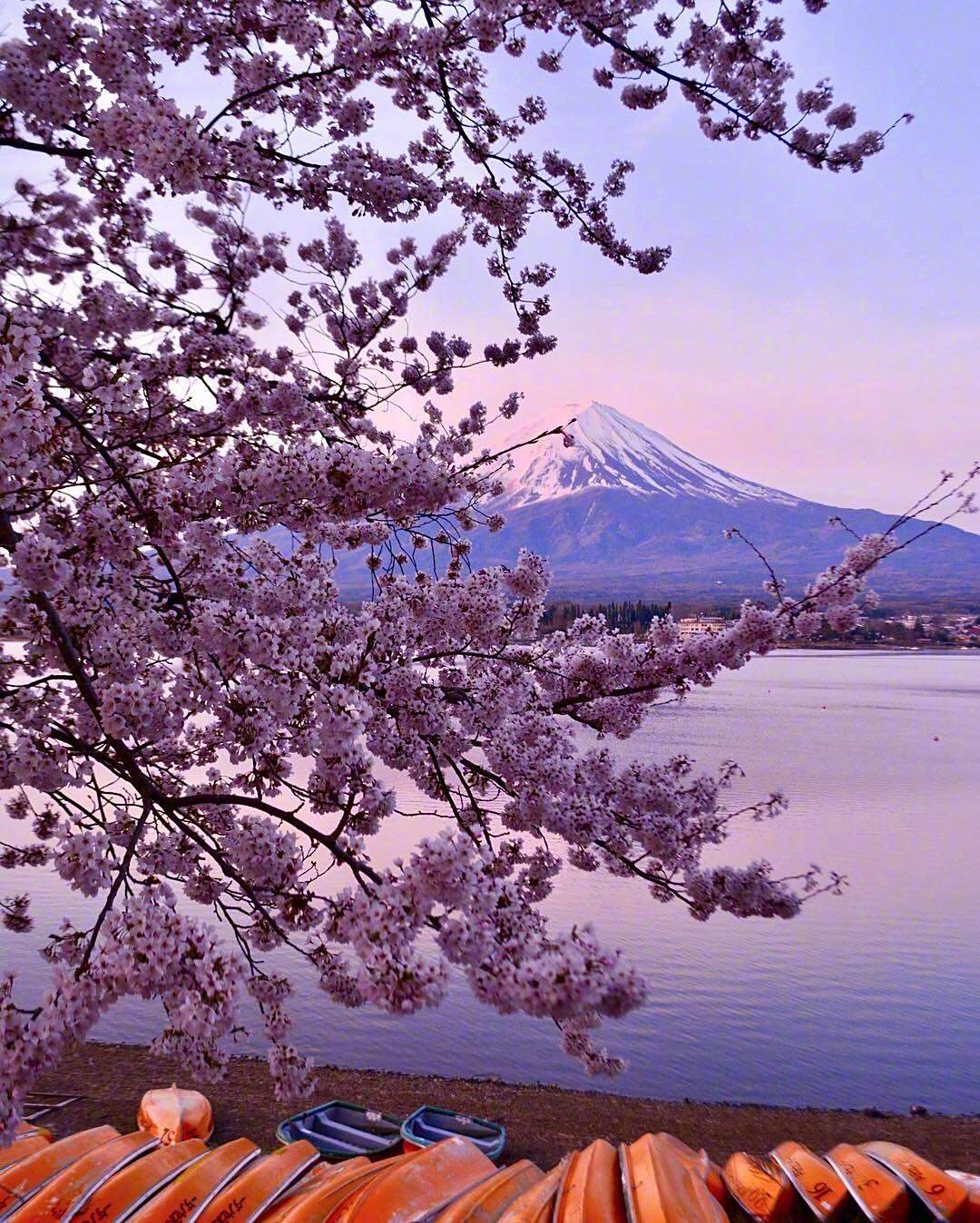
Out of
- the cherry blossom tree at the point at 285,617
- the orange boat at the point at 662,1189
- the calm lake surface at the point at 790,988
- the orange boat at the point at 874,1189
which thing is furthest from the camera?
the calm lake surface at the point at 790,988

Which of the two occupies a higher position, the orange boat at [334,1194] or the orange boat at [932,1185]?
the orange boat at [334,1194]

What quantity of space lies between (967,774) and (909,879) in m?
13.6

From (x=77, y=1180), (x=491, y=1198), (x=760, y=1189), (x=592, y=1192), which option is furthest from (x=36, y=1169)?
(x=760, y=1189)

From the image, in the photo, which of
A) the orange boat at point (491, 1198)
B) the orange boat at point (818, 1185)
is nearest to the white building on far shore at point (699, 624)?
the orange boat at point (491, 1198)

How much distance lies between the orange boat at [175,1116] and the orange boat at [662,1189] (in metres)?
4.66

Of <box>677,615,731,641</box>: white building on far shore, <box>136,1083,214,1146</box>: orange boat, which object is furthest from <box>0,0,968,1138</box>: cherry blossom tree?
<box>136,1083,214,1146</box>: orange boat

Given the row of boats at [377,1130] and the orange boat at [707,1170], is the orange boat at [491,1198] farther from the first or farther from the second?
the row of boats at [377,1130]

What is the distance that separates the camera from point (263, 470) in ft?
10.8

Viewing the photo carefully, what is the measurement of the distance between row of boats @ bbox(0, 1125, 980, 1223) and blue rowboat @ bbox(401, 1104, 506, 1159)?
1.98m

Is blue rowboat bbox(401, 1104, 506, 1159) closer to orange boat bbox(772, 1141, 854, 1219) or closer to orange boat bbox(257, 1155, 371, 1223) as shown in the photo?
orange boat bbox(257, 1155, 371, 1223)

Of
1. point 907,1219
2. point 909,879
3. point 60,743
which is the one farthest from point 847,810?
point 60,743

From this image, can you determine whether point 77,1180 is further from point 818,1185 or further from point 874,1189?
point 874,1189

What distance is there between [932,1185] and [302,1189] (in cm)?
478

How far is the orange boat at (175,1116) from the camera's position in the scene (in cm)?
809
